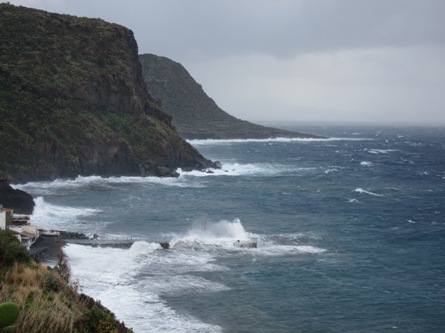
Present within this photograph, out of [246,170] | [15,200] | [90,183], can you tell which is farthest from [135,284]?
[246,170]

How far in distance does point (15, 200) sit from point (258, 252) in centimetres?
2210

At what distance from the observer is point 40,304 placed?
18.2 m

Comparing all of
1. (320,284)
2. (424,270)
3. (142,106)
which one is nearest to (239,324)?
(320,284)

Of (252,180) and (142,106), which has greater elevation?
(142,106)

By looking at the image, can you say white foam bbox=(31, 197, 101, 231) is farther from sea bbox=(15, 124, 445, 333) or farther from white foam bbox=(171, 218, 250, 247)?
white foam bbox=(171, 218, 250, 247)

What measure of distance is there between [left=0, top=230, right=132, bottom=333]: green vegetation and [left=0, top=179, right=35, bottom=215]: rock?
2574 cm

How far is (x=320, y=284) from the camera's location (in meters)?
34.3

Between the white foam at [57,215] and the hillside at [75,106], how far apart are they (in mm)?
11477

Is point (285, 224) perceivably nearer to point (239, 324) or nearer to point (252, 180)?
point (239, 324)

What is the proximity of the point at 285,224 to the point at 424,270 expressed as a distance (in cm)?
1575

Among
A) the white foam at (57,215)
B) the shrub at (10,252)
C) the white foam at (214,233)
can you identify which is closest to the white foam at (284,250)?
the white foam at (214,233)

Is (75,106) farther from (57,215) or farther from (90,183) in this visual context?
(57,215)

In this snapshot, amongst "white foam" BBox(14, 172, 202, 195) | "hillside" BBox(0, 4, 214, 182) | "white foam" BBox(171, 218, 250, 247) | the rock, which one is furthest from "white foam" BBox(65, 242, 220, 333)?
"hillside" BBox(0, 4, 214, 182)

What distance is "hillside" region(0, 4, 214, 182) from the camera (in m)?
74.3
